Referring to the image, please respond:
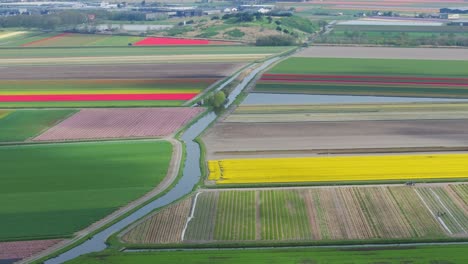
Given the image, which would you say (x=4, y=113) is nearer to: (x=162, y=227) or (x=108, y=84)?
(x=108, y=84)

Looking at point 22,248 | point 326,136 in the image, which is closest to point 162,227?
point 22,248

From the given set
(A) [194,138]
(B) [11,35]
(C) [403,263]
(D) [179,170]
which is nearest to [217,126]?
(A) [194,138]

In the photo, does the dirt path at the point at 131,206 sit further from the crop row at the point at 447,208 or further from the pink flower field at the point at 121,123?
the crop row at the point at 447,208

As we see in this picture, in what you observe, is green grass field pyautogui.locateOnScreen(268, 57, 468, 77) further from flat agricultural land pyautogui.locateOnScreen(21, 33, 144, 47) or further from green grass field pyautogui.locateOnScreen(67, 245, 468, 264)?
green grass field pyautogui.locateOnScreen(67, 245, 468, 264)

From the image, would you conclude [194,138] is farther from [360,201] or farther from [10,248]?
[10,248]

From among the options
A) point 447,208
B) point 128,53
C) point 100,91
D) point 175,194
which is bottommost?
point 128,53

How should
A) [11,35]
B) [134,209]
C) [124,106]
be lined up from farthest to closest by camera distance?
[11,35], [124,106], [134,209]
